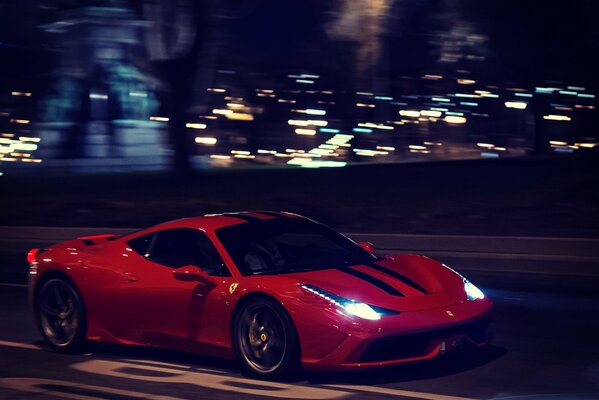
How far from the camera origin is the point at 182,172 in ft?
96.0

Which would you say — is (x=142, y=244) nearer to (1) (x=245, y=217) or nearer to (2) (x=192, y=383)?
(1) (x=245, y=217)

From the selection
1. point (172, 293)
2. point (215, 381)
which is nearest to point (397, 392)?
point (215, 381)

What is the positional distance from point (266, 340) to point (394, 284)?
3.28 feet

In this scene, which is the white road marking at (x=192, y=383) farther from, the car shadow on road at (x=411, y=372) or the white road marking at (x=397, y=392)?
the car shadow on road at (x=411, y=372)

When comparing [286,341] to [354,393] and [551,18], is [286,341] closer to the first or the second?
[354,393]

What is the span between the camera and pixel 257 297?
7410 millimetres

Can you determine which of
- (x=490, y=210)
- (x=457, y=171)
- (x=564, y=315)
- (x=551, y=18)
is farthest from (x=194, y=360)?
(x=457, y=171)

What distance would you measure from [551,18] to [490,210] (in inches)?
156

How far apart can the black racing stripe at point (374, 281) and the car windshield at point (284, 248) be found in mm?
206

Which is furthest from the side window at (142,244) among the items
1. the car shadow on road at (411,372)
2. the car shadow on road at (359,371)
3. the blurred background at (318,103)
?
the blurred background at (318,103)

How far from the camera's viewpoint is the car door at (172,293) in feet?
25.4

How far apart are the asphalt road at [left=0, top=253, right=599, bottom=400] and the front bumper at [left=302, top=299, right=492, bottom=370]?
0.16m

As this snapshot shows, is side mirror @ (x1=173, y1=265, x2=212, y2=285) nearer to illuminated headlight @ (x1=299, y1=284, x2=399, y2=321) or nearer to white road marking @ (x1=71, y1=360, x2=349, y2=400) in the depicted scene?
white road marking @ (x1=71, y1=360, x2=349, y2=400)

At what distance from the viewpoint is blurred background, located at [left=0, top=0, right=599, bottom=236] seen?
20297 mm
